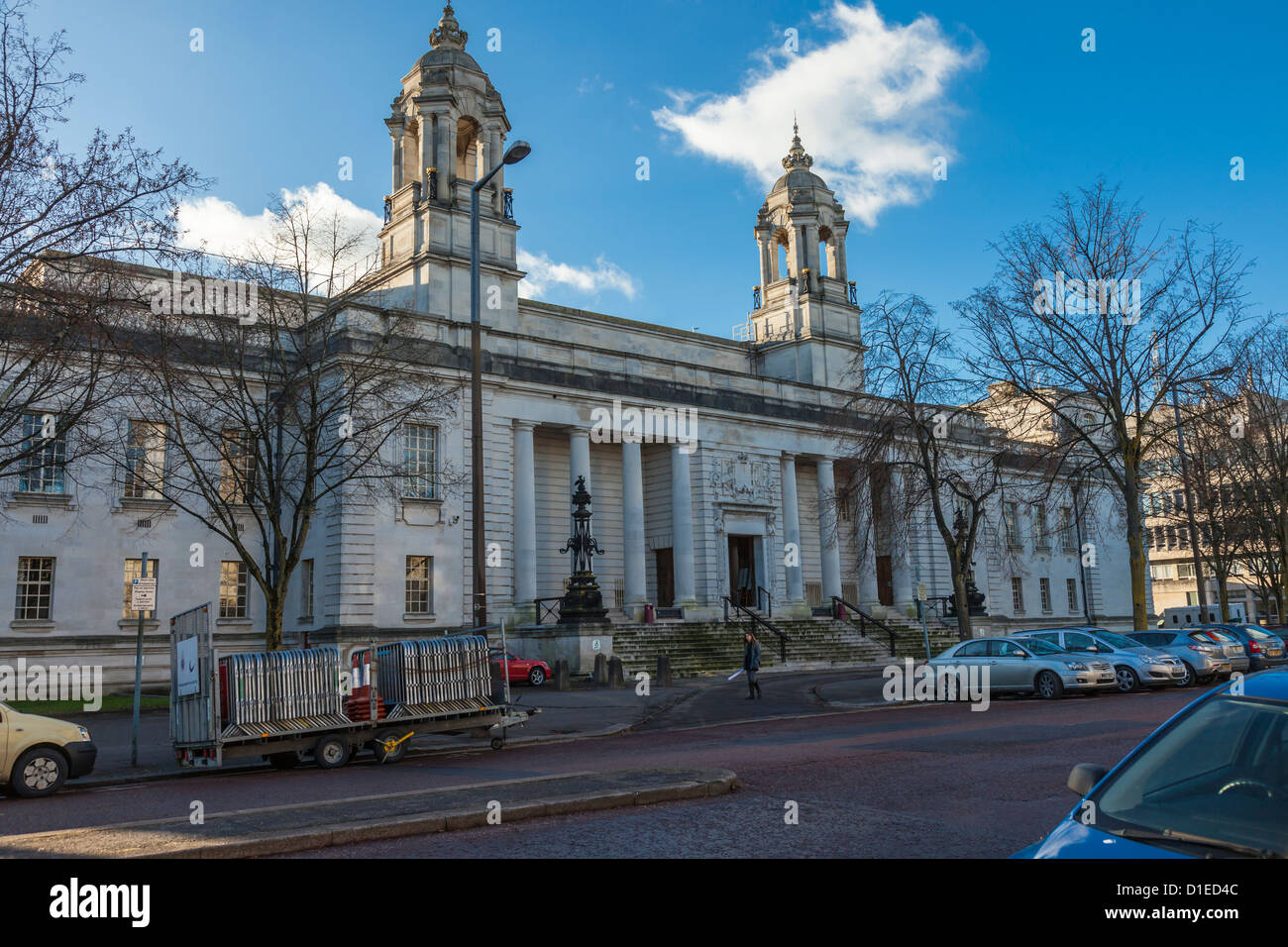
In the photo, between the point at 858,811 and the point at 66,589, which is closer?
the point at 858,811

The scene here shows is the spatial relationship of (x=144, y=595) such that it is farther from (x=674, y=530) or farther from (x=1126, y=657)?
(x=674, y=530)

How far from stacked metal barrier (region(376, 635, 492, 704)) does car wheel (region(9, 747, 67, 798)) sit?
15.5 feet

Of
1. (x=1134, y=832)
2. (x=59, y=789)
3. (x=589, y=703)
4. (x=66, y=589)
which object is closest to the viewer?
(x=1134, y=832)

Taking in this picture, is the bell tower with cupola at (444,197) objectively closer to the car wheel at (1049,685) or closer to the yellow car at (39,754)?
the car wheel at (1049,685)

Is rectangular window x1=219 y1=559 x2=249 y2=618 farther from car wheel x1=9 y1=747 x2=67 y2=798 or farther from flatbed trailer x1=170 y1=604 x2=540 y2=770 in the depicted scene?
car wheel x1=9 y1=747 x2=67 y2=798

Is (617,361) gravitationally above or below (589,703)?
above

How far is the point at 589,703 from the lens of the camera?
79.9ft

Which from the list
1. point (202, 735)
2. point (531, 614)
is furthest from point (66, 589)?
point (202, 735)

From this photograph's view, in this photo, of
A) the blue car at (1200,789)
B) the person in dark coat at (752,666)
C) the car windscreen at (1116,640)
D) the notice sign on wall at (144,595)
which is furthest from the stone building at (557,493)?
the blue car at (1200,789)

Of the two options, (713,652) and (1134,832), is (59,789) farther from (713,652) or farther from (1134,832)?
(713,652)

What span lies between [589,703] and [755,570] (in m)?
22.6

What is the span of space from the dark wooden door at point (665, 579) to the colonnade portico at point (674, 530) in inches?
2.1

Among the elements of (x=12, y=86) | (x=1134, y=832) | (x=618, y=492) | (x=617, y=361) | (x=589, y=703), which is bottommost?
(x=589, y=703)

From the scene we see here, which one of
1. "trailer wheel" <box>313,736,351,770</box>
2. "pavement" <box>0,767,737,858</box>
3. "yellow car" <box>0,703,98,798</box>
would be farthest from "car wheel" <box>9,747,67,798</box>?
"pavement" <box>0,767,737,858</box>
